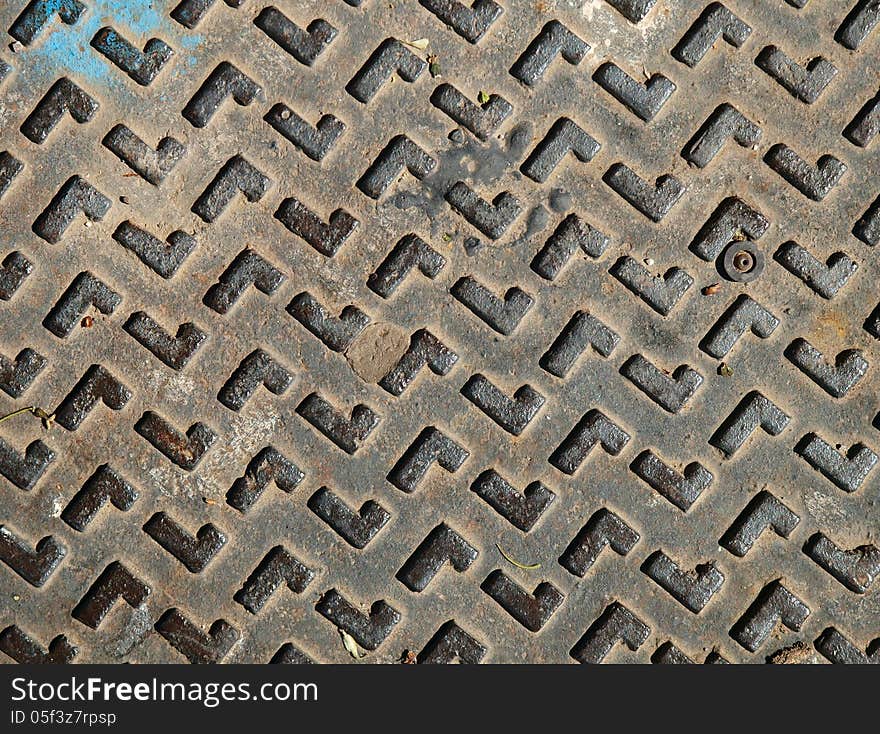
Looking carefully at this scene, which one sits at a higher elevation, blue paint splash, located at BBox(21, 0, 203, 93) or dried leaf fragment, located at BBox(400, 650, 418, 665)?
blue paint splash, located at BBox(21, 0, 203, 93)

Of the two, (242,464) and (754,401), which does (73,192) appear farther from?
(754,401)

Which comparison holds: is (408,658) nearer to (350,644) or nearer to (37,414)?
(350,644)

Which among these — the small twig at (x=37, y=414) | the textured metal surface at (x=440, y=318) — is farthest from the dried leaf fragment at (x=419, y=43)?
the small twig at (x=37, y=414)

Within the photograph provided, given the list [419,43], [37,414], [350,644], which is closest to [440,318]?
[419,43]

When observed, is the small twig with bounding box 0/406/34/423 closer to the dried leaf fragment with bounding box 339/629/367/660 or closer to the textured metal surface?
the textured metal surface

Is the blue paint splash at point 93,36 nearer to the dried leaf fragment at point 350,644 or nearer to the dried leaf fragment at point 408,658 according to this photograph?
the dried leaf fragment at point 350,644

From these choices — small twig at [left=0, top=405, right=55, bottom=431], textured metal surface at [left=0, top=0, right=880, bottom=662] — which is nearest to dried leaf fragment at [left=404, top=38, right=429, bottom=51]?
textured metal surface at [left=0, top=0, right=880, bottom=662]
